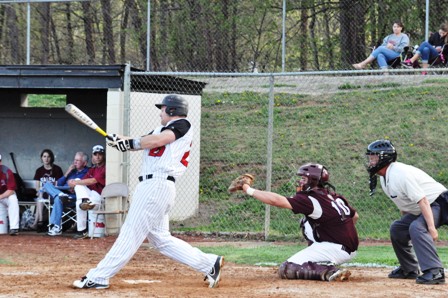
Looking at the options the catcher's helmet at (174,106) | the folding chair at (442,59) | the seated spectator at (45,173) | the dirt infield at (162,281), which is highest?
the folding chair at (442,59)

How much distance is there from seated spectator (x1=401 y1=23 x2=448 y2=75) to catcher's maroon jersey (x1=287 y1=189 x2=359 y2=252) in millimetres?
9159

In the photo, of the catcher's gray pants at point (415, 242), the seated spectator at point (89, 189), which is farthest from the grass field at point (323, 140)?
the catcher's gray pants at point (415, 242)

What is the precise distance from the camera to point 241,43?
21.1 meters

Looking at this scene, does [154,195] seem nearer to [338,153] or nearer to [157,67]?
[338,153]

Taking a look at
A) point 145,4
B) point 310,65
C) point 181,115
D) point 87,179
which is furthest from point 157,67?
point 181,115

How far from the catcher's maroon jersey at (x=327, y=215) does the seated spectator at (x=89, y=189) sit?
549 centimetres

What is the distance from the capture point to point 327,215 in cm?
871

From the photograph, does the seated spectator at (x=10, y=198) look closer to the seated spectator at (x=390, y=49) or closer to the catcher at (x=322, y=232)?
the catcher at (x=322, y=232)

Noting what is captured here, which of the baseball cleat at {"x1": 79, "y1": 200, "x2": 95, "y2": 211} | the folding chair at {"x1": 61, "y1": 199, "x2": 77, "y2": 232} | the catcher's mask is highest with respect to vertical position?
the catcher's mask

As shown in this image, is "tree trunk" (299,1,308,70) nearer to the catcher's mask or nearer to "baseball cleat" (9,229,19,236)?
"baseball cleat" (9,229,19,236)

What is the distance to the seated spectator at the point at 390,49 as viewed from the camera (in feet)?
57.7

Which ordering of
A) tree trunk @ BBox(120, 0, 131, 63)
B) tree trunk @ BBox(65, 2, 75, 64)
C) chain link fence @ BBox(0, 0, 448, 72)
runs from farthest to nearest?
1. tree trunk @ BBox(65, 2, 75, 64)
2. tree trunk @ BBox(120, 0, 131, 63)
3. chain link fence @ BBox(0, 0, 448, 72)

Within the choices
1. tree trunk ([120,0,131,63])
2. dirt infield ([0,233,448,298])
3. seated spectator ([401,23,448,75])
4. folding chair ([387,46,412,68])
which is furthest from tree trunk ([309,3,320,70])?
dirt infield ([0,233,448,298])

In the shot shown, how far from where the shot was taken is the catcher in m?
8.68
